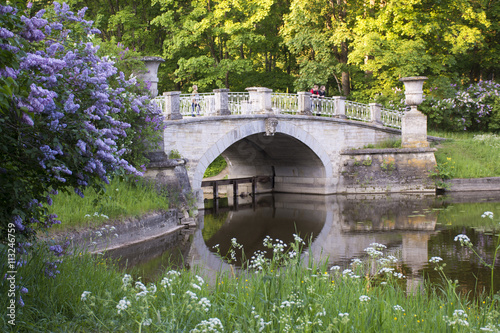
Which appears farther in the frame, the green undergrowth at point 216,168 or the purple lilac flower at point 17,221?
the green undergrowth at point 216,168

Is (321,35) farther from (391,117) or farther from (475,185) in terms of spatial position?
(475,185)

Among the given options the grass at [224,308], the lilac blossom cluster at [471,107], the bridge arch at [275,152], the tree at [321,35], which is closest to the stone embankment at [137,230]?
the bridge arch at [275,152]

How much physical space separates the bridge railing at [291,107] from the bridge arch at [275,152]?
597 mm

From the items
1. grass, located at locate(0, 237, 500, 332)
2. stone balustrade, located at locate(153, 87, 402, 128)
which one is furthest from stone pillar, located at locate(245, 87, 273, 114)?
grass, located at locate(0, 237, 500, 332)

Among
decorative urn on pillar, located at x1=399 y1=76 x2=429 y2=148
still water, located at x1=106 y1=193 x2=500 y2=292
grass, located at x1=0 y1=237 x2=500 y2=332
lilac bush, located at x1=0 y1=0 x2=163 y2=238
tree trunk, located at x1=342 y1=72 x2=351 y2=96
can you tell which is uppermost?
tree trunk, located at x1=342 y1=72 x2=351 y2=96

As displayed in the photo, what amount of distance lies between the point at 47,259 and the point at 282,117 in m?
12.5

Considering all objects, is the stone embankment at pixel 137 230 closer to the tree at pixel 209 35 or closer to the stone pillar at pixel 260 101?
the stone pillar at pixel 260 101

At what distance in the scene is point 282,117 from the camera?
670 inches

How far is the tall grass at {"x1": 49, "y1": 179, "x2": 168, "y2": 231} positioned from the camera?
953 cm

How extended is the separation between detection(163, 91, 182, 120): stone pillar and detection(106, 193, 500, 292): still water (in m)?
2.57

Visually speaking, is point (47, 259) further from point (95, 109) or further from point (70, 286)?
point (95, 109)

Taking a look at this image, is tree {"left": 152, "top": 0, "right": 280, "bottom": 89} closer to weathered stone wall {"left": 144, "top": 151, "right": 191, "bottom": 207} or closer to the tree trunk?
the tree trunk

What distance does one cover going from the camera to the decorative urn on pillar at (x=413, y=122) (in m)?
18.2

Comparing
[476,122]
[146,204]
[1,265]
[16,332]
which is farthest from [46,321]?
[476,122]
